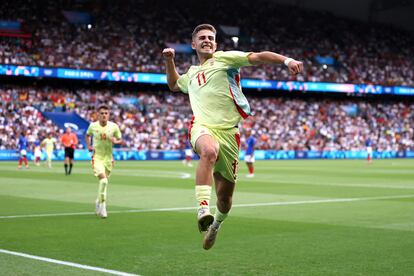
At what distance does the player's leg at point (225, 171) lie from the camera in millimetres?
7992

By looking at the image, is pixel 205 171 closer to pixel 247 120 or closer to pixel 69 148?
pixel 69 148

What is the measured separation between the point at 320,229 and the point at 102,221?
172 inches

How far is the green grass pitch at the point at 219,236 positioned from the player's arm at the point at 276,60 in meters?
2.52

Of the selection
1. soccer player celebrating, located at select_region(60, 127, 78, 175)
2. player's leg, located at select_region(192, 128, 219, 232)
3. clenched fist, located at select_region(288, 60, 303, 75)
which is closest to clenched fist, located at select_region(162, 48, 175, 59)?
player's leg, located at select_region(192, 128, 219, 232)

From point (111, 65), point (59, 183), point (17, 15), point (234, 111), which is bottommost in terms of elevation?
point (59, 183)

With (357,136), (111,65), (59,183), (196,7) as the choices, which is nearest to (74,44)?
(111,65)

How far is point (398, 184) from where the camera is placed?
84.7 ft

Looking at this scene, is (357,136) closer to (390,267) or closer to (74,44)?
(74,44)

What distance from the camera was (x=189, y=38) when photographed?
65375mm

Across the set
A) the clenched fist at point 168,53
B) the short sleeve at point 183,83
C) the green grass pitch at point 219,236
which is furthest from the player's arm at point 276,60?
the green grass pitch at point 219,236

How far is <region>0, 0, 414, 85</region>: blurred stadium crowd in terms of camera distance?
5778cm

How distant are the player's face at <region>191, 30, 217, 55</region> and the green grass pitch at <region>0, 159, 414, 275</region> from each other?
265 centimetres

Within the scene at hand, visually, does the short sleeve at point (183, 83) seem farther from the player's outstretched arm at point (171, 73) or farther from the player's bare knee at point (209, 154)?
the player's bare knee at point (209, 154)

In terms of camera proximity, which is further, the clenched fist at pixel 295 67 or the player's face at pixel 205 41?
the player's face at pixel 205 41
